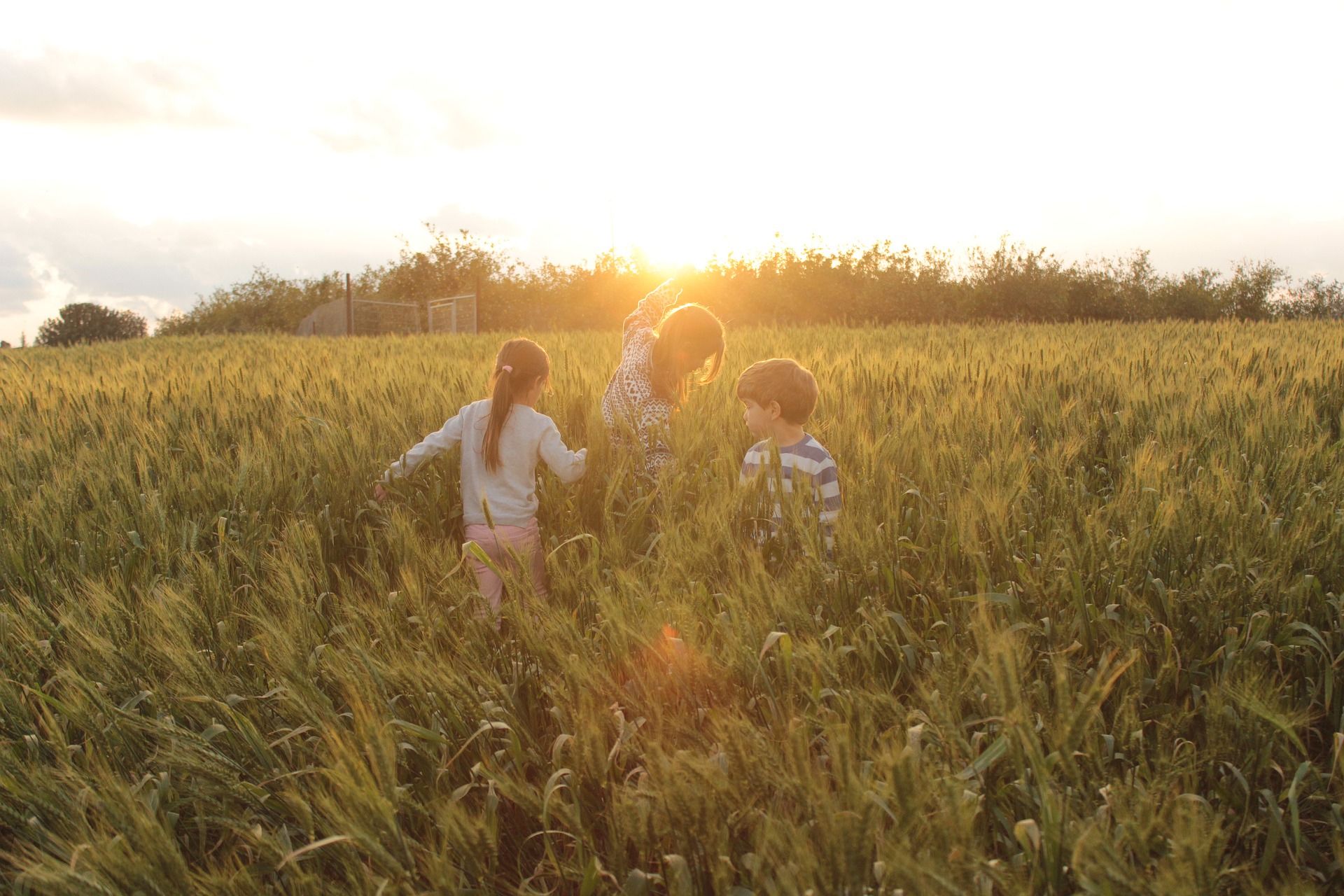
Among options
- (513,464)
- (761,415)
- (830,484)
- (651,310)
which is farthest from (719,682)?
(651,310)

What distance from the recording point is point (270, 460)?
3.30 meters

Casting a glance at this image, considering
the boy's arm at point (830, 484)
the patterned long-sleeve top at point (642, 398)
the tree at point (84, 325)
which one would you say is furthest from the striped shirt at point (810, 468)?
the tree at point (84, 325)

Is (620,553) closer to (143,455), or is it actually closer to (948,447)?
(948,447)

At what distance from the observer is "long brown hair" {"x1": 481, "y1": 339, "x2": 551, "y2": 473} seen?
10.4 feet

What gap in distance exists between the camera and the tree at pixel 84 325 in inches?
1687

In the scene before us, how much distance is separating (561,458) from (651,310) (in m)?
1.34

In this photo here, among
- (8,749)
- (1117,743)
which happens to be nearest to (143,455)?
(8,749)

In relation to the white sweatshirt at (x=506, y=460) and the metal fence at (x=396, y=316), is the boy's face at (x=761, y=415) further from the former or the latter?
the metal fence at (x=396, y=316)

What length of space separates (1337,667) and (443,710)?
69.0 inches

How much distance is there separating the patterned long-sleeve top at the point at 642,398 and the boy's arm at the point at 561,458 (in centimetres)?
17

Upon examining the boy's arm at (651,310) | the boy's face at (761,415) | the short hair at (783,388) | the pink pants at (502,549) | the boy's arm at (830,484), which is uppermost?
the boy's arm at (651,310)

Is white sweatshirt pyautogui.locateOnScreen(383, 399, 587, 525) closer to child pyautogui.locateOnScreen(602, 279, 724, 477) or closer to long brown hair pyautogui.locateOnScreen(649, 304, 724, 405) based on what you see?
child pyautogui.locateOnScreen(602, 279, 724, 477)

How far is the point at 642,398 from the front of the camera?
3.79m

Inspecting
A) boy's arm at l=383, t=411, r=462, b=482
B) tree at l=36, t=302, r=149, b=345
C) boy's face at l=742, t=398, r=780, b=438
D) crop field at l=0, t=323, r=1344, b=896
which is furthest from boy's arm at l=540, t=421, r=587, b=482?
tree at l=36, t=302, r=149, b=345
